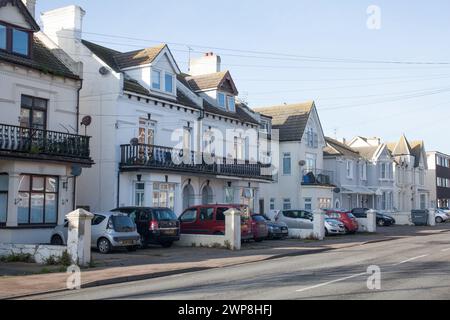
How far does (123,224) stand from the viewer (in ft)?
68.6

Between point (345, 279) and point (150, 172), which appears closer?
point (345, 279)

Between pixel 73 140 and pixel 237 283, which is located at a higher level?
pixel 73 140

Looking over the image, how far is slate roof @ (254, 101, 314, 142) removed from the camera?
150 feet

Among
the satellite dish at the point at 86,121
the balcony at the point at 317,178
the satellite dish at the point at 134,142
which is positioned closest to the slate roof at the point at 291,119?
the balcony at the point at 317,178

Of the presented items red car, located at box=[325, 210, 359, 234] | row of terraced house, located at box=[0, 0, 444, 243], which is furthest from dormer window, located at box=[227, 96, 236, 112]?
red car, located at box=[325, 210, 359, 234]

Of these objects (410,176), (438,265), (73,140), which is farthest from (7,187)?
(410,176)

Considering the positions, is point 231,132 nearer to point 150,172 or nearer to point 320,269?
point 150,172

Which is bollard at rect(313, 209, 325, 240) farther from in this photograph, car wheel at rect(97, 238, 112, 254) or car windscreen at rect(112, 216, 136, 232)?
car wheel at rect(97, 238, 112, 254)

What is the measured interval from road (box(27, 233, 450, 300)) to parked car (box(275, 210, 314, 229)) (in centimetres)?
1384

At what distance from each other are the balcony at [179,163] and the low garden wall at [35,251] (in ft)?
31.3

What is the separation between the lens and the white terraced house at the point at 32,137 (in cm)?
2186

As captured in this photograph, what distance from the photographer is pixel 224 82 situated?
36.5 metres
